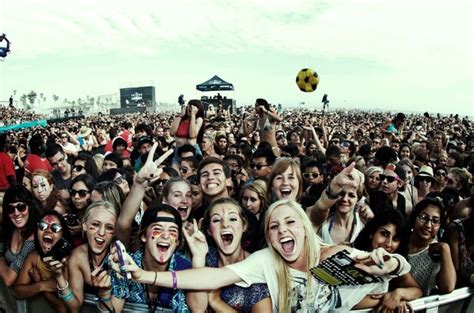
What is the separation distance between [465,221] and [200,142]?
4983 millimetres

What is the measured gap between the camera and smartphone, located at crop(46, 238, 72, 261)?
274cm

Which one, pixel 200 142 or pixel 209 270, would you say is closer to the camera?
pixel 209 270

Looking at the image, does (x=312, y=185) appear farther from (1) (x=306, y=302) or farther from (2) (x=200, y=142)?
(2) (x=200, y=142)

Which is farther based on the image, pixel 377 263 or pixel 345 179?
pixel 345 179

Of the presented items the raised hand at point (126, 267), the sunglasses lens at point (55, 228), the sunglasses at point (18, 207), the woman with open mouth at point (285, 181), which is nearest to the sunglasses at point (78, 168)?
the sunglasses at point (18, 207)

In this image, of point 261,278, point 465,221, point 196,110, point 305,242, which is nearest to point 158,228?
point 261,278

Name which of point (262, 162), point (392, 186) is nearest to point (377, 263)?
point (392, 186)

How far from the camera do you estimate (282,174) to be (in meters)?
4.05

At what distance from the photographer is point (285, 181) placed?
4016 millimetres

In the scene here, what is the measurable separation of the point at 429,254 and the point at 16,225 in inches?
136

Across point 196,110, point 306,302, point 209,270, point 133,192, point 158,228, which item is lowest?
point 306,302

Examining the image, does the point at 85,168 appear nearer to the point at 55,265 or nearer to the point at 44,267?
the point at 44,267

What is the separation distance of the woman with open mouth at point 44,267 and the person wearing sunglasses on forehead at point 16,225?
0.25 m

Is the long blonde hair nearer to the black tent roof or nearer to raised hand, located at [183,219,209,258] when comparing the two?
raised hand, located at [183,219,209,258]
